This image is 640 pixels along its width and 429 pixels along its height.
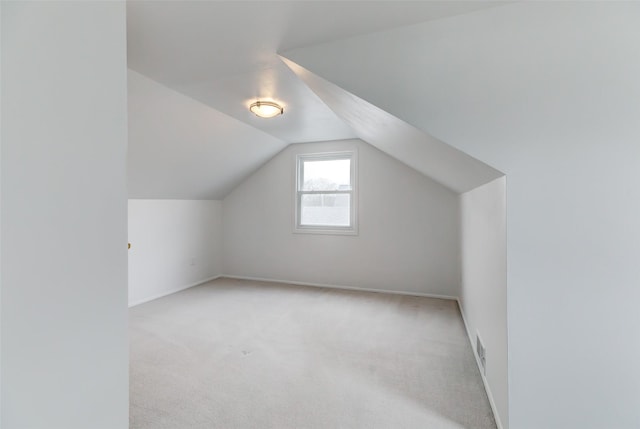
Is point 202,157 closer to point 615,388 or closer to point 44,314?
point 44,314

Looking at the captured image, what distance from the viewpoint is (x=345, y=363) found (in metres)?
2.40

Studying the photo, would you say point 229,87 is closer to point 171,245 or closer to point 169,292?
point 171,245

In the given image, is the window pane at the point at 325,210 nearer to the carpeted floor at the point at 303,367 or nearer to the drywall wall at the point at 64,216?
the carpeted floor at the point at 303,367

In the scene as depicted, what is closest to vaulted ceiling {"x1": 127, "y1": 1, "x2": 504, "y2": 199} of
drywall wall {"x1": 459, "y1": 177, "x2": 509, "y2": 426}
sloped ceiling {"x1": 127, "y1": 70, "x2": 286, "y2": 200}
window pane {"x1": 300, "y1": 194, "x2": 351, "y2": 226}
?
sloped ceiling {"x1": 127, "y1": 70, "x2": 286, "y2": 200}

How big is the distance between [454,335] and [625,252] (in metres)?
1.81

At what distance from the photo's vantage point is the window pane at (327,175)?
15.6ft

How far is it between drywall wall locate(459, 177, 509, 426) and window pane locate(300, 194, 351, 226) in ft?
7.66

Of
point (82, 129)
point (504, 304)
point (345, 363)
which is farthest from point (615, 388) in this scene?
point (82, 129)

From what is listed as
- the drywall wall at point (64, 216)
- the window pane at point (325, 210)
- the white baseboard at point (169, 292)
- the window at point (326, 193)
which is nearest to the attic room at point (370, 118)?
the drywall wall at point (64, 216)

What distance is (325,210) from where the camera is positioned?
4871mm

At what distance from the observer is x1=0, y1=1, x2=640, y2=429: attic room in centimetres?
103

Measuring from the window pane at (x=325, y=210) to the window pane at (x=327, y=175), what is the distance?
13cm

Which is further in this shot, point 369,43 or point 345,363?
point 345,363

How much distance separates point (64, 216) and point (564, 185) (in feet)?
6.71
